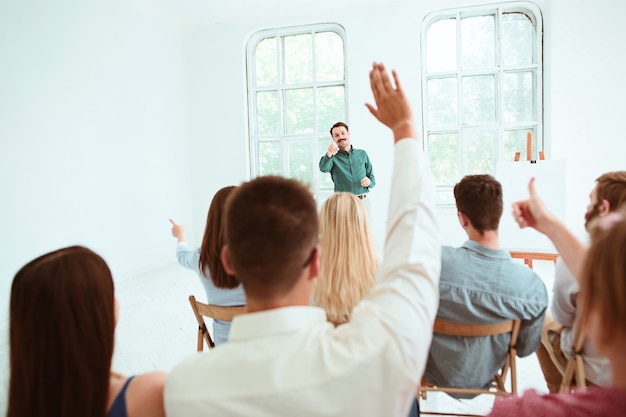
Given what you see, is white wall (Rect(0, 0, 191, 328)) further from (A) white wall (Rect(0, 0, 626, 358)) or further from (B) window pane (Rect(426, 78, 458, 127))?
(B) window pane (Rect(426, 78, 458, 127))

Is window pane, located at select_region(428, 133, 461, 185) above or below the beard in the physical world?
above

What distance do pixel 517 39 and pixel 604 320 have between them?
20.3ft

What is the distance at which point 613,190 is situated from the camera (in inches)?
68.4

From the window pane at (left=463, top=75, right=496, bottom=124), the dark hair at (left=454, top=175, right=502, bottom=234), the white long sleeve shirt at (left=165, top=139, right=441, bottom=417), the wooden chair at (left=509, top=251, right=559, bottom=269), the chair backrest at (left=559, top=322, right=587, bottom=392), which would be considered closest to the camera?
the white long sleeve shirt at (left=165, top=139, right=441, bottom=417)

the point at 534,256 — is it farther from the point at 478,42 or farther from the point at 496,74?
the point at 478,42

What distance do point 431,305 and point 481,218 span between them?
1.14m

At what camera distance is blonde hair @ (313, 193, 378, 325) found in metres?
1.65

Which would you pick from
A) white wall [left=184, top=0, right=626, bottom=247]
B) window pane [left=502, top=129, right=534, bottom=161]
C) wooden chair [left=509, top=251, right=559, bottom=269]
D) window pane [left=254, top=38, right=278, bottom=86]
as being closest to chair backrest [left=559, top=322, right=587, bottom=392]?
wooden chair [left=509, top=251, right=559, bottom=269]

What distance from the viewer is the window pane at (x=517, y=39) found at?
5758 mm

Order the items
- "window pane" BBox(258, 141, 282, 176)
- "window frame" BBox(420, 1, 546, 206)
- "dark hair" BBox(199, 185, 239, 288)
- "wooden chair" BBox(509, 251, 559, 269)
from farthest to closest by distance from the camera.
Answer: "window pane" BBox(258, 141, 282, 176), "window frame" BBox(420, 1, 546, 206), "wooden chair" BBox(509, 251, 559, 269), "dark hair" BBox(199, 185, 239, 288)

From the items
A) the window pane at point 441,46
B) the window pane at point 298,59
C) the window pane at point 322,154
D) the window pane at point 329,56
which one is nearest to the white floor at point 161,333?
the window pane at point 322,154

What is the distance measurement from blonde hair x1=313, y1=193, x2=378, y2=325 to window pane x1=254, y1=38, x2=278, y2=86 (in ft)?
17.4

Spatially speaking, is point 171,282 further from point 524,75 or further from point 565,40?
point 565,40

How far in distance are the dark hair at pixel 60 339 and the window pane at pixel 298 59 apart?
607 centimetres
